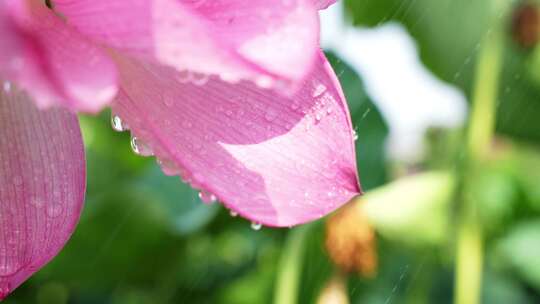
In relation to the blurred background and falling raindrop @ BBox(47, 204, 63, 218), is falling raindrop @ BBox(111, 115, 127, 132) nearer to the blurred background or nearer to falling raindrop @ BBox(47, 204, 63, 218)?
falling raindrop @ BBox(47, 204, 63, 218)

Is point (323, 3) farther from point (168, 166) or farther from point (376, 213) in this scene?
point (376, 213)

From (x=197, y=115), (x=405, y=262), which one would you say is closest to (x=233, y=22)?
(x=197, y=115)

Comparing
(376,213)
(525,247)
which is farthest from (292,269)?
(525,247)

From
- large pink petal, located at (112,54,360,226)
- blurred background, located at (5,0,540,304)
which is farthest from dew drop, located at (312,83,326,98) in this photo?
blurred background, located at (5,0,540,304)

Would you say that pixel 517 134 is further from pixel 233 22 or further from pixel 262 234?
pixel 233 22

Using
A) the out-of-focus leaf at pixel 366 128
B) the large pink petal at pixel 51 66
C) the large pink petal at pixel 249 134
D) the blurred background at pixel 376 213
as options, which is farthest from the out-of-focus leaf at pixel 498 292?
the large pink petal at pixel 51 66

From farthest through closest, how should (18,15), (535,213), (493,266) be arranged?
(493,266) → (535,213) → (18,15)

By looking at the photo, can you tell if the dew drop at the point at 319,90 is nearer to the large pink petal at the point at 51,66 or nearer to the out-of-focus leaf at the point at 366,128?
the large pink petal at the point at 51,66

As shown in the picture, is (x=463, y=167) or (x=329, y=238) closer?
(x=329, y=238)
